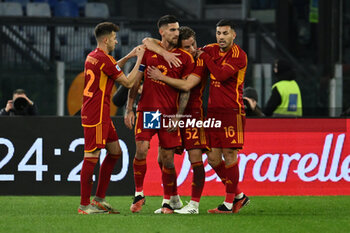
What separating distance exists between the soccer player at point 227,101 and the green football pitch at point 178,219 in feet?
1.42

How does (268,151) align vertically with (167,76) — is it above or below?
below

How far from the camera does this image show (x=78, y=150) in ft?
40.2

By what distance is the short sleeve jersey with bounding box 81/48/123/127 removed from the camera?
9.61m

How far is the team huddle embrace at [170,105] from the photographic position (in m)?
9.66

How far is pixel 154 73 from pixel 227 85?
0.82 m

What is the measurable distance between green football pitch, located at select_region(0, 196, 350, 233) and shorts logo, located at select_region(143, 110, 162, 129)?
35.2 inches

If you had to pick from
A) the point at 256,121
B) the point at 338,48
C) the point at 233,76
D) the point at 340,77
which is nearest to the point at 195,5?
the point at 338,48

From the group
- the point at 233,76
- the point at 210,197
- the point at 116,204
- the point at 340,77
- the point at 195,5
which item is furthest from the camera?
the point at 195,5

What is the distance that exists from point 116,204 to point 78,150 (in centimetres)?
130

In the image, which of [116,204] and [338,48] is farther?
[338,48]

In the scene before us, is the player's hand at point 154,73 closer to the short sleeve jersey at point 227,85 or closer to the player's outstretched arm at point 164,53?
the player's outstretched arm at point 164,53

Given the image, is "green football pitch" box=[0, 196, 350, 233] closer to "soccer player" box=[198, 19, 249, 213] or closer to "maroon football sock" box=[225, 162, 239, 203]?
"maroon football sock" box=[225, 162, 239, 203]

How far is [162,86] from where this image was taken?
971cm

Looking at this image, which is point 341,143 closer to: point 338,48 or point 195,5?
point 338,48
